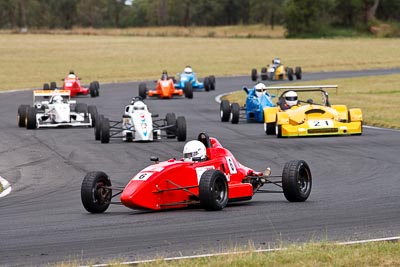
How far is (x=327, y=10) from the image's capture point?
5182 inches

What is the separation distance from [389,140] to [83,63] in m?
57.4

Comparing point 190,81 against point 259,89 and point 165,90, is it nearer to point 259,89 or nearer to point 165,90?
point 165,90

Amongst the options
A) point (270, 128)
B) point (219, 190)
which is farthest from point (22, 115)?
point (219, 190)

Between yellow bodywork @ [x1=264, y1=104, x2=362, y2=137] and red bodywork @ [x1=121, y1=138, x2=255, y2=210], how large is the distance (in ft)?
37.2

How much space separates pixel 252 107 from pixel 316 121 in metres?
5.32

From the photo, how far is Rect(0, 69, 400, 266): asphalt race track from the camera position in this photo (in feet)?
33.3

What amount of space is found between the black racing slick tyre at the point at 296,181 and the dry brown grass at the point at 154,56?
4374 centimetres

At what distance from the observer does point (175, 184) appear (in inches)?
495

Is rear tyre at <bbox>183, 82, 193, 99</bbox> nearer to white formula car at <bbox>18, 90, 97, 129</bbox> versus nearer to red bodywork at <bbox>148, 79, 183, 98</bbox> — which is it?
red bodywork at <bbox>148, 79, 183, 98</bbox>

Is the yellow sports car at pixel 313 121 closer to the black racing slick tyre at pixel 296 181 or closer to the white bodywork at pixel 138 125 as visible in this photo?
the white bodywork at pixel 138 125

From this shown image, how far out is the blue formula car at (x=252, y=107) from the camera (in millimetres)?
29469

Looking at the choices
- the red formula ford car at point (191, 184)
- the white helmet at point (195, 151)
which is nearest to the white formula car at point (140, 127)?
the red formula ford car at point (191, 184)

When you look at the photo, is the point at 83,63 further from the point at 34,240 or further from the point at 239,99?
the point at 34,240

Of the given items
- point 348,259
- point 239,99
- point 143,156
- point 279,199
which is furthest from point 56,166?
point 239,99
